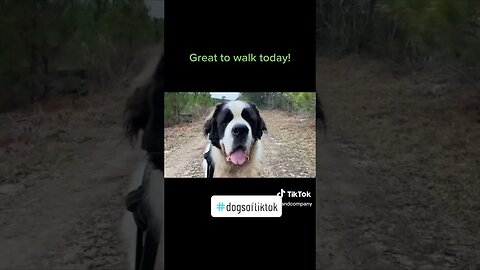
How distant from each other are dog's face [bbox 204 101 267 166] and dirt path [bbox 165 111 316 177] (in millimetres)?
25

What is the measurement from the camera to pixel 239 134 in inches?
58.9

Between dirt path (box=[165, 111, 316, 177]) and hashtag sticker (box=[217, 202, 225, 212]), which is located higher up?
dirt path (box=[165, 111, 316, 177])

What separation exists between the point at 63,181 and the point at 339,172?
831 millimetres

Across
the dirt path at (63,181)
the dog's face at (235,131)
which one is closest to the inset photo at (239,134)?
the dog's face at (235,131)

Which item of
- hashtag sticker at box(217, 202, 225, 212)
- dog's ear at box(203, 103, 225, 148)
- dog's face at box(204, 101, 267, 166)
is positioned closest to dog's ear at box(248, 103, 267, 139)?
dog's face at box(204, 101, 267, 166)

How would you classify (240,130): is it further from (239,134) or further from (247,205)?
(247,205)

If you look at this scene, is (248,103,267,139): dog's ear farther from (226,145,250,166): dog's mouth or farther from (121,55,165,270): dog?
(121,55,165,270): dog

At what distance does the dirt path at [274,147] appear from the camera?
1.48m

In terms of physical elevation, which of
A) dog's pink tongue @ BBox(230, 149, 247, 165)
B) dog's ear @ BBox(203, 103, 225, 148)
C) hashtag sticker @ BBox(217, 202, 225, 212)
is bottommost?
hashtag sticker @ BBox(217, 202, 225, 212)

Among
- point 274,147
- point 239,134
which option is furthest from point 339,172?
point 239,134

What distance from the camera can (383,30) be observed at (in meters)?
1.56

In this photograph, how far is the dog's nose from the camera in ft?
4.90

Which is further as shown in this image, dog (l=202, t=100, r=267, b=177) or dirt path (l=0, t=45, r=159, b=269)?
dirt path (l=0, t=45, r=159, b=269)

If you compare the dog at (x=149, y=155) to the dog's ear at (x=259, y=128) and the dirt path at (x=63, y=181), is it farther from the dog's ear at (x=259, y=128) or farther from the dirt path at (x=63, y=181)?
the dog's ear at (x=259, y=128)
